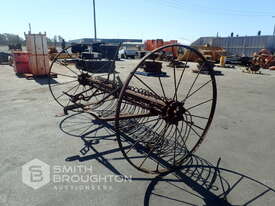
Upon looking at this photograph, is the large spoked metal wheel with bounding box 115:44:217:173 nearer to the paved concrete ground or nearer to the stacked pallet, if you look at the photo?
the paved concrete ground

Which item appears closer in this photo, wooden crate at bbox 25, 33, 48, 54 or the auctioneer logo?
the auctioneer logo

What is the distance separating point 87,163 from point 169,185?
4.06ft

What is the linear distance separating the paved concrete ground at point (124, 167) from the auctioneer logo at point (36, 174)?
0.03m

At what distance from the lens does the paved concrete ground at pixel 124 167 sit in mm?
2445

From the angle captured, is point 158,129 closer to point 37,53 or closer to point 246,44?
point 37,53

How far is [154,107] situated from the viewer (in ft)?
9.93

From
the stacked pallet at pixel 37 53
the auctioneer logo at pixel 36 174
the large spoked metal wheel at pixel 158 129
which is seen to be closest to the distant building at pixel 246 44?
the stacked pallet at pixel 37 53

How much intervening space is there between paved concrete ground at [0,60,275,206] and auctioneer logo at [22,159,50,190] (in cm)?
3

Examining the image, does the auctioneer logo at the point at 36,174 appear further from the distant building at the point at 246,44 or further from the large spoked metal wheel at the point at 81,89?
the distant building at the point at 246,44

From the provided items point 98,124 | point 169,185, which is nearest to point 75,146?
point 98,124

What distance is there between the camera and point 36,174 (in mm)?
2809

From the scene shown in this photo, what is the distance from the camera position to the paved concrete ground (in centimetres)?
245

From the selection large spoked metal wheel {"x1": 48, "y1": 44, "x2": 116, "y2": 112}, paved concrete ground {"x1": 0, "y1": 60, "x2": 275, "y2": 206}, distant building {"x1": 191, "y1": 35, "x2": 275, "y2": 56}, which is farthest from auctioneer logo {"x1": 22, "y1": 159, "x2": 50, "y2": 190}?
distant building {"x1": 191, "y1": 35, "x2": 275, "y2": 56}

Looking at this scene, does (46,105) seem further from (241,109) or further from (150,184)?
(241,109)
